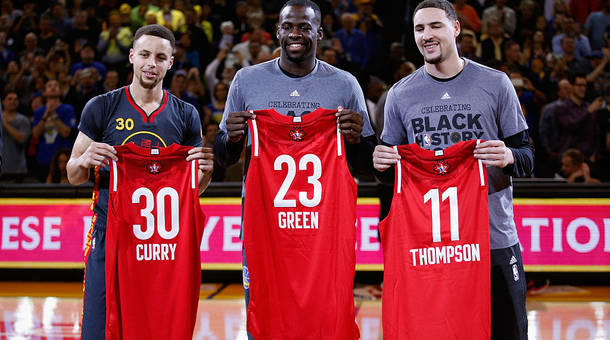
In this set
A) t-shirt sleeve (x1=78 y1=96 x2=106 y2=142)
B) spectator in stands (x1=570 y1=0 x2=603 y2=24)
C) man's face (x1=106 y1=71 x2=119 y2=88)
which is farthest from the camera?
spectator in stands (x1=570 y1=0 x2=603 y2=24)

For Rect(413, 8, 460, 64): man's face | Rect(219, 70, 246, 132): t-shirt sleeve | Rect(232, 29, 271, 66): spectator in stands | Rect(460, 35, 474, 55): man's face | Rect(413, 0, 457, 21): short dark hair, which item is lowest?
Rect(219, 70, 246, 132): t-shirt sleeve

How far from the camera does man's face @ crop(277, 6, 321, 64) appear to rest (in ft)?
12.5

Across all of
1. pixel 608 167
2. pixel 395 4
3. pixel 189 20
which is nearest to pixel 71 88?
pixel 189 20

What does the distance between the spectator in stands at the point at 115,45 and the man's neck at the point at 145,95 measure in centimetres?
755

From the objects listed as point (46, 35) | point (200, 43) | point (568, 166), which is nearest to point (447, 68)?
point (568, 166)

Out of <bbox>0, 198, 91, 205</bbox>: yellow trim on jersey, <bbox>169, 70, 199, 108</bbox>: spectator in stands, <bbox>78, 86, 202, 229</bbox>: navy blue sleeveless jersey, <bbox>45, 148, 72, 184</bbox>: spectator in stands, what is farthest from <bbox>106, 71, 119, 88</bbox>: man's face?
<bbox>78, 86, 202, 229</bbox>: navy blue sleeveless jersey

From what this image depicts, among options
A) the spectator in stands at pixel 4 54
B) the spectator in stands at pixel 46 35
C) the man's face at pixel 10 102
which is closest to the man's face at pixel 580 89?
the man's face at pixel 10 102

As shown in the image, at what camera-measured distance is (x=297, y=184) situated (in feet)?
12.7

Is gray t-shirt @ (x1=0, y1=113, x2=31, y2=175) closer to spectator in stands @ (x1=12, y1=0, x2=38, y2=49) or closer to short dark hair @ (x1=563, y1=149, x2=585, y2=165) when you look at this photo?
spectator in stands @ (x1=12, y1=0, x2=38, y2=49)

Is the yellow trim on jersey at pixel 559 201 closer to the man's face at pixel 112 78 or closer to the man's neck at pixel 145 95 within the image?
the man's neck at pixel 145 95

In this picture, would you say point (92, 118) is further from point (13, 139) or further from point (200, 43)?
point (200, 43)

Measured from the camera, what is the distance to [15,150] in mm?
9406

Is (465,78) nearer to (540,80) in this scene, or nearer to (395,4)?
(540,80)

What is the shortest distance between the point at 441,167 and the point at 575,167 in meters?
5.12
